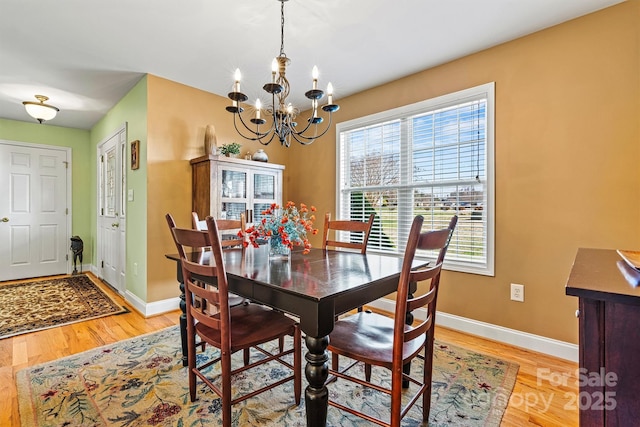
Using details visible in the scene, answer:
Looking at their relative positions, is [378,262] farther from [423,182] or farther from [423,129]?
[423,129]

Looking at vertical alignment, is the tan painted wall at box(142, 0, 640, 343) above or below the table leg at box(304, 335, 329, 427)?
above

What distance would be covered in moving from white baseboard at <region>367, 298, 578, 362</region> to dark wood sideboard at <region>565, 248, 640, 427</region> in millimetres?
1906

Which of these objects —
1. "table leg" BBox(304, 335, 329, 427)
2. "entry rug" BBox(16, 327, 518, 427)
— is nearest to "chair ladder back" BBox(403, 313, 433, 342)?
"table leg" BBox(304, 335, 329, 427)

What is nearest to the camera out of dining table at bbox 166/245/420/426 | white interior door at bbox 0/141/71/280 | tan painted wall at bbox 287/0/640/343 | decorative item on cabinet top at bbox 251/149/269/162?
dining table at bbox 166/245/420/426

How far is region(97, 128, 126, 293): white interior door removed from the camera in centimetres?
368

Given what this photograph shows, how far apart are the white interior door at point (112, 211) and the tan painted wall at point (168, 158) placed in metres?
0.77

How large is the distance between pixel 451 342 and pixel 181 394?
6.54 feet

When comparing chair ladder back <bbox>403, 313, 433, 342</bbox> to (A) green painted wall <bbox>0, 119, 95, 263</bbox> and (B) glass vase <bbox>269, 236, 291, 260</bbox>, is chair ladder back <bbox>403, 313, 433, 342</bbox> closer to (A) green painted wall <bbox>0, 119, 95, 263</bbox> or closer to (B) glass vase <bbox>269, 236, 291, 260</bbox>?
(B) glass vase <bbox>269, 236, 291, 260</bbox>

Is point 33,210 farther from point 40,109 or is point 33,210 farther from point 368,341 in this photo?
point 368,341

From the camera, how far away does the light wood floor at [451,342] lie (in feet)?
5.27

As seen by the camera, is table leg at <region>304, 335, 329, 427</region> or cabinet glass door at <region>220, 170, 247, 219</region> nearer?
table leg at <region>304, 335, 329, 427</region>

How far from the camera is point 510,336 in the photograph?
7.94 feet

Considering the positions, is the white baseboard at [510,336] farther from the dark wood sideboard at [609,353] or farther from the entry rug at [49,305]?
the entry rug at [49,305]

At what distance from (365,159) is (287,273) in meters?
2.23
